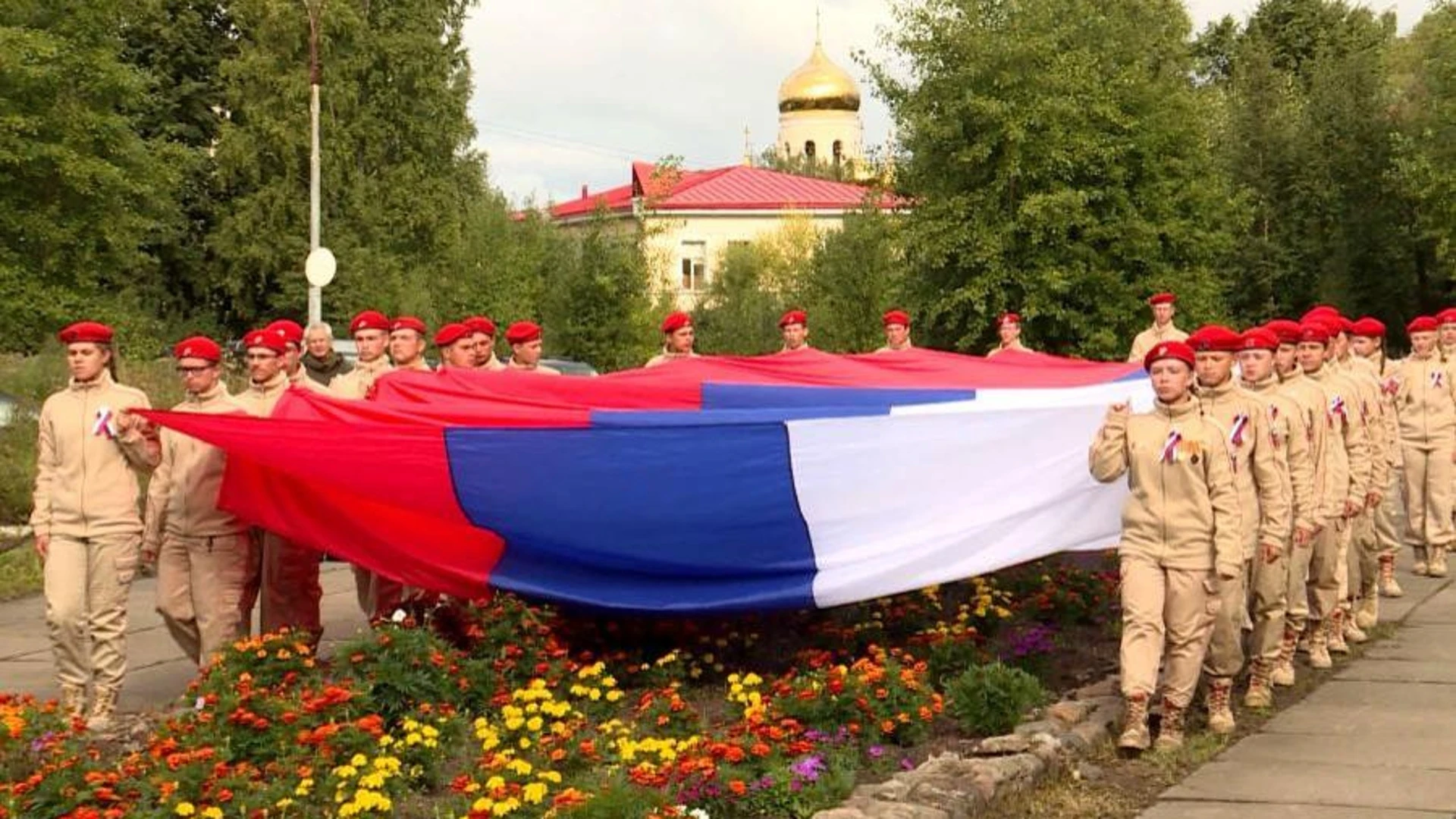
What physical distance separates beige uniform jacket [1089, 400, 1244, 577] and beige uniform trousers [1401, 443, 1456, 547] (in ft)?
22.1

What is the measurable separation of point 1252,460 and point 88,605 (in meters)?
5.27

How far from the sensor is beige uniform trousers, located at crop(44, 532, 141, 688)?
336 inches

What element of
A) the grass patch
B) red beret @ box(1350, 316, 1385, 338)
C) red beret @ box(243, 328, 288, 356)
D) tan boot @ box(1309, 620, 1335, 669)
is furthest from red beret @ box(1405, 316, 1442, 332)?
the grass patch

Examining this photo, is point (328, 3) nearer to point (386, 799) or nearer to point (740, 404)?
point (740, 404)

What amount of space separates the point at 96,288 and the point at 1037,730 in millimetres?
29934

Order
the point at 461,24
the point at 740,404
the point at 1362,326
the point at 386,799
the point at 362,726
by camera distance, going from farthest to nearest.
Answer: the point at 461,24 → the point at 1362,326 → the point at 740,404 → the point at 362,726 → the point at 386,799

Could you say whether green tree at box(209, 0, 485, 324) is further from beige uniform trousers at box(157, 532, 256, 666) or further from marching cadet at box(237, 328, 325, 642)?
beige uniform trousers at box(157, 532, 256, 666)

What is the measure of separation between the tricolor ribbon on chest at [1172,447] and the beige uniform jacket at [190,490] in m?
4.17

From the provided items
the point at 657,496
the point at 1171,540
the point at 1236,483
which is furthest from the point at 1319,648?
the point at 657,496

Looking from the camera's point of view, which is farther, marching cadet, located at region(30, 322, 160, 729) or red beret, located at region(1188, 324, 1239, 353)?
marching cadet, located at region(30, 322, 160, 729)

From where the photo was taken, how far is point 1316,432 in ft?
32.9

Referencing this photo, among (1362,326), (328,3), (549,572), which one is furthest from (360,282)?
(549,572)

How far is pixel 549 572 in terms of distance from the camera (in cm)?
868

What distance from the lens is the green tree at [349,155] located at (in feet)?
136
